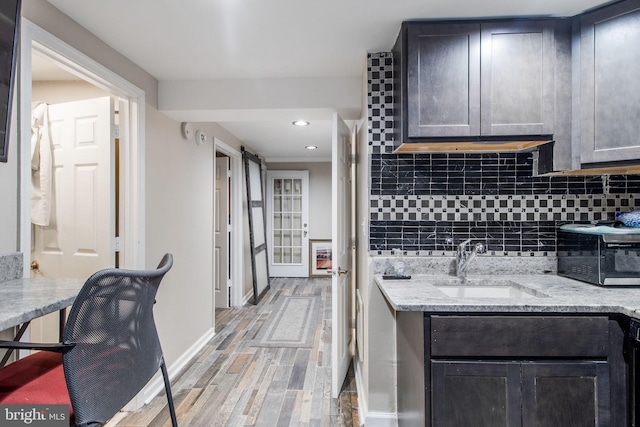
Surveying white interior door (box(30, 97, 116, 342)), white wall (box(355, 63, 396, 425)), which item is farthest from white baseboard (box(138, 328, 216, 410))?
white wall (box(355, 63, 396, 425))

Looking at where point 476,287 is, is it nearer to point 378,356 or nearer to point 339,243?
point 378,356

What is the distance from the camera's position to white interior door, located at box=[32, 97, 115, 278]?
209 centimetres

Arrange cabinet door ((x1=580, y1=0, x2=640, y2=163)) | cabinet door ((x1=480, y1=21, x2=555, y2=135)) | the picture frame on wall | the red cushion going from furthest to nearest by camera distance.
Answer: the picture frame on wall → cabinet door ((x1=480, y1=21, x2=555, y2=135)) → cabinet door ((x1=580, y1=0, x2=640, y2=163)) → the red cushion

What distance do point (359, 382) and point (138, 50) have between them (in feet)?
8.40

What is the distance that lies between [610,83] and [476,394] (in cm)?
154

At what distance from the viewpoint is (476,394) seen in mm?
1283

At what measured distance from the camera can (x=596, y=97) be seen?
1.60m

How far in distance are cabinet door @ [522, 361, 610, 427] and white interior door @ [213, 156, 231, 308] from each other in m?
3.69

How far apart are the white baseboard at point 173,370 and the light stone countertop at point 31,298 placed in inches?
50.9

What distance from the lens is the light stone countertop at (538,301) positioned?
4.26ft

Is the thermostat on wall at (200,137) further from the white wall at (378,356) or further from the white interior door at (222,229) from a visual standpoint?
the white wall at (378,356)

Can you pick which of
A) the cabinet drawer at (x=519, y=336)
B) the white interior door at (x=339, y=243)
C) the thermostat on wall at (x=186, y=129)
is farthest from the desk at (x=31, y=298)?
the thermostat on wall at (x=186, y=129)

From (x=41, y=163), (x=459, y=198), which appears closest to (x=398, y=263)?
(x=459, y=198)

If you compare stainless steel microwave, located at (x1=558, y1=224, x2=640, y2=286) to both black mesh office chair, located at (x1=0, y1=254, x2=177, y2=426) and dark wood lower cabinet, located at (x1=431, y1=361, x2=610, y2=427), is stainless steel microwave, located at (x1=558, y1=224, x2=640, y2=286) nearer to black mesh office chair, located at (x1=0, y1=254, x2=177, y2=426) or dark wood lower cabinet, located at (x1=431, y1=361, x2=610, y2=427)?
dark wood lower cabinet, located at (x1=431, y1=361, x2=610, y2=427)
